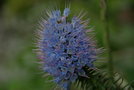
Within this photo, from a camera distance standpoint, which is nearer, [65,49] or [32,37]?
[65,49]

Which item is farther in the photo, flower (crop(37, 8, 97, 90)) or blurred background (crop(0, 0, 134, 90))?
blurred background (crop(0, 0, 134, 90))

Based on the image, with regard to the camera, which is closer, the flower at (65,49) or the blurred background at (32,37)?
the flower at (65,49)

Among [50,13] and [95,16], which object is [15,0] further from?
[50,13]

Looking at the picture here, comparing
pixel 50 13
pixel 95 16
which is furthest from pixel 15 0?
pixel 50 13
